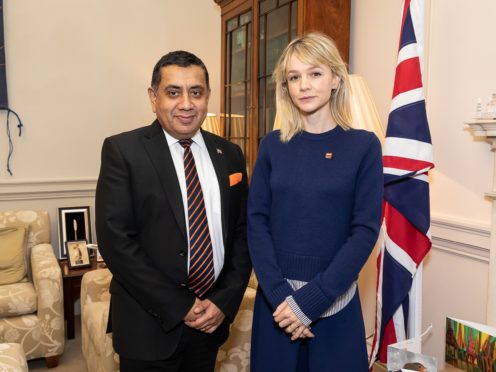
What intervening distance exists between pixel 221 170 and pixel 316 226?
36cm

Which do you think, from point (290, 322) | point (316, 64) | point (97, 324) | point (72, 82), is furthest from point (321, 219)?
point (72, 82)

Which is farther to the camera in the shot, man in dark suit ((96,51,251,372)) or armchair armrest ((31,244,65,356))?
armchair armrest ((31,244,65,356))

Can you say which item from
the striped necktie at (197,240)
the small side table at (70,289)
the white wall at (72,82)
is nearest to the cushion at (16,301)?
the small side table at (70,289)

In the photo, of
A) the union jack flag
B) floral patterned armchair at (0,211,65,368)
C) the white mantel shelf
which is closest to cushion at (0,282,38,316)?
floral patterned armchair at (0,211,65,368)

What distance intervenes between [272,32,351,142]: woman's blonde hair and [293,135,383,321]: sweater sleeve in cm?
14

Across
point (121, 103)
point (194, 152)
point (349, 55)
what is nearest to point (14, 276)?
point (121, 103)

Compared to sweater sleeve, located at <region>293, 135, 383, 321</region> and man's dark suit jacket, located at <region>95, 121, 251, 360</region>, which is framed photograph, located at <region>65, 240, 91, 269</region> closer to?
man's dark suit jacket, located at <region>95, 121, 251, 360</region>

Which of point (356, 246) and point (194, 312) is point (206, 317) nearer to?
point (194, 312)

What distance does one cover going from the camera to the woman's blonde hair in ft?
4.42

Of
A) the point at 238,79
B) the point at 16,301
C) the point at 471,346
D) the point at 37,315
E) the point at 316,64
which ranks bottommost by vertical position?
the point at 37,315

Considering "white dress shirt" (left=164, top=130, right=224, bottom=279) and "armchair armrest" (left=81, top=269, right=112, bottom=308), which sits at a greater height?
"white dress shirt" (left=164, top=130, right=224, bottom=279)

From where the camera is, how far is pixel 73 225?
11.5 feet

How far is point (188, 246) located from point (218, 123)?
7.64ft

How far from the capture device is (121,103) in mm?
3748
